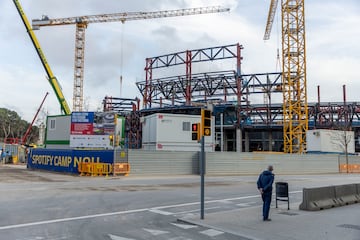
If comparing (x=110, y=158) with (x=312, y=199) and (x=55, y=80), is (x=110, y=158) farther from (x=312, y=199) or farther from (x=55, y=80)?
(x=55, y=80)

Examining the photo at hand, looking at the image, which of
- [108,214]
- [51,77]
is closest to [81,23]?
[51,77]

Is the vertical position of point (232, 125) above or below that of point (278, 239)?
above

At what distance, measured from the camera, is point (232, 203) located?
14.4m

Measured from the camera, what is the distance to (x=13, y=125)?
3861 inches

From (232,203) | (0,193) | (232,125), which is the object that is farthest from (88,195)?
(232,125)

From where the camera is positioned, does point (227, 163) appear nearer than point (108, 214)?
No

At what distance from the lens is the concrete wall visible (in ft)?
96.4

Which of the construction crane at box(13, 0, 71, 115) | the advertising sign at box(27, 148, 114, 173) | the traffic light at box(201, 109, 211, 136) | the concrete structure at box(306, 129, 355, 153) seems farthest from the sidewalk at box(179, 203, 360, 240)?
the construction crane at box(13, 0, 71, 115)

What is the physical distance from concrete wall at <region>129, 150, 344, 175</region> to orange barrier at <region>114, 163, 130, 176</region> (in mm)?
465

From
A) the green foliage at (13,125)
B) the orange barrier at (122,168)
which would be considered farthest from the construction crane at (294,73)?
the green foliage at (13,125)

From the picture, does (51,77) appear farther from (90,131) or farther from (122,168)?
(122,168)

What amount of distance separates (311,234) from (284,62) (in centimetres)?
4554

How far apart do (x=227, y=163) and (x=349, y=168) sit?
17653mm

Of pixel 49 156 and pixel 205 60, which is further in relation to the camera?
pixel 205 60
